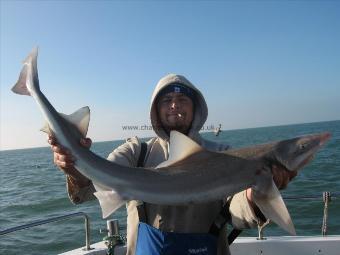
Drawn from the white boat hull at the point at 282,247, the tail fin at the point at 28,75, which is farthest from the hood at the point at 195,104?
the white boat hull at the point at 282,247

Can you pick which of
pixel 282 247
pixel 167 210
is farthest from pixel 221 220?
pixel 282 247

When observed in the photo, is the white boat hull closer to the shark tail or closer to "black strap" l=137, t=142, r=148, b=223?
"black strap" l=137, t=142, r=148, b=223

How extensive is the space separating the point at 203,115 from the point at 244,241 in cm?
249

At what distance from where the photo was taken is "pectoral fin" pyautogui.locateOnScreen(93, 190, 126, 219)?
3176 mm

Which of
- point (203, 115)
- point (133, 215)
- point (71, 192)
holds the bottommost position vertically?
point (133, 215)

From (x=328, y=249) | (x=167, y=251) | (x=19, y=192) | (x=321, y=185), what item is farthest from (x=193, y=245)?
(x=19, y=192)

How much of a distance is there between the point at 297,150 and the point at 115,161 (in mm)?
1638

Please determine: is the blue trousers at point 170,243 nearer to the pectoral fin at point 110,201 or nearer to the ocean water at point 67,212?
the pectoral fin at point 110,201

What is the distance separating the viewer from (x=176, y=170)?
3215 millimetres

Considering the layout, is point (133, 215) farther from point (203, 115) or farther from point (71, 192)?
point (203, 115)

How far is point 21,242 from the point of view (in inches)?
540

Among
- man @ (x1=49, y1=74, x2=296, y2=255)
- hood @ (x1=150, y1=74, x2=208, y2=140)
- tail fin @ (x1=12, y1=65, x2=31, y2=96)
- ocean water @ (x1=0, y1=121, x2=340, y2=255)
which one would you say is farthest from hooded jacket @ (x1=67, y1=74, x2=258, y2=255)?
ocean water @ (x1=0, y1=121, x2=340, y2=255)

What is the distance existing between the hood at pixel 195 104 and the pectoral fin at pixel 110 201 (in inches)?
45.8

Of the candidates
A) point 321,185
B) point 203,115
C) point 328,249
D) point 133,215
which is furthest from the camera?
point 321,185
